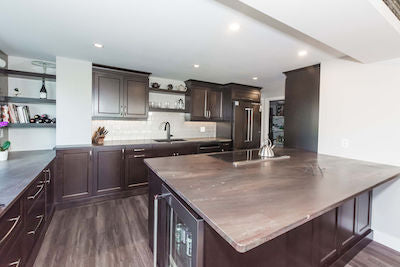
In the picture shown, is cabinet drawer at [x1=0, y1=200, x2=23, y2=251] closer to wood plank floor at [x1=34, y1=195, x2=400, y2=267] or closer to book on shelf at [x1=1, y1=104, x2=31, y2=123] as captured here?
wood plank floor at [x1=34, y1=195, x2=400, y2=267]

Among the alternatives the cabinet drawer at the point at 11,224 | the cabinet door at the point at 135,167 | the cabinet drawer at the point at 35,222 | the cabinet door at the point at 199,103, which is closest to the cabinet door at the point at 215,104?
the cabinet door at the point at 199,103

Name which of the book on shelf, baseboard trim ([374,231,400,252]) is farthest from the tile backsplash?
baseboard trim ([374,231,400,252])

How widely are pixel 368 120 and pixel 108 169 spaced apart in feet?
12.4

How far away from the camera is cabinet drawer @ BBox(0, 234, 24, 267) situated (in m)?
1.09

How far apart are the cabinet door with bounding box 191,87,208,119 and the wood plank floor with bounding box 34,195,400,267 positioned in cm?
230

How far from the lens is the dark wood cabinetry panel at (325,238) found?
1.39 metres

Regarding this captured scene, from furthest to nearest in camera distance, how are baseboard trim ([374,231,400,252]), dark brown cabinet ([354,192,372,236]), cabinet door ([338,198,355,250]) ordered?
baseboard trim ([374,231,400,252]), dark brown cabinet ([354,192,372,236]), cabinet door ([338,198,355,250])

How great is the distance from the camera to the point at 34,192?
5.44 feet

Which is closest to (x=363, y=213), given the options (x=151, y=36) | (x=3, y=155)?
(x=151, y=36)

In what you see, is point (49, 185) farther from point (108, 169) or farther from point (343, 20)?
point (343, 20)

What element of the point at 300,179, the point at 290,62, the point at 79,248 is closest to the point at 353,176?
the point at 300,179

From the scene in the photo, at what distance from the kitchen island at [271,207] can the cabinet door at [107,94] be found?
1869 millimetres

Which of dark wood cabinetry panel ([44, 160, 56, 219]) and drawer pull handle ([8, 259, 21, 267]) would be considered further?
dark wood cabinetry panel ([44, 160, 56, 219])

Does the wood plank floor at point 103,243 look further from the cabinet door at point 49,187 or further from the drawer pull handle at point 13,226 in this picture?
the drawer pull handle at point 13,226
